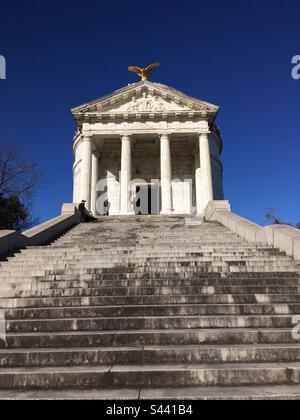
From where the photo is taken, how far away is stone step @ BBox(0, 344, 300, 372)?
500 centimetres

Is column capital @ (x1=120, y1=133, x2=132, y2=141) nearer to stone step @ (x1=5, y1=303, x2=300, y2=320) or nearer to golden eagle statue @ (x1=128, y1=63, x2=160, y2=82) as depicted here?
golden eagle statue @ (x1=128, y1=63, x2=160, y2=82)

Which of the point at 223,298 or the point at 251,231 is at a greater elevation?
the point at 251,231

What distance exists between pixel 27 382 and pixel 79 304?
7.57 feet

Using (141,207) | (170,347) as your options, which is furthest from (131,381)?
(141,207)

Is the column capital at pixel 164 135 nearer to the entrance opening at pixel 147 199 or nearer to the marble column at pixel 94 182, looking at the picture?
the entrance opening at pixel 147 199

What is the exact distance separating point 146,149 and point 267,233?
73.5 ft

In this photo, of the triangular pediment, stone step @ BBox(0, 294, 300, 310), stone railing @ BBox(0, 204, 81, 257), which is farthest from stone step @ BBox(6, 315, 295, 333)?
the triangular pediment

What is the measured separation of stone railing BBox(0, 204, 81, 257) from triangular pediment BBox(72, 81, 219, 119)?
40.4 feet

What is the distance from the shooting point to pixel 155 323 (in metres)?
6.00

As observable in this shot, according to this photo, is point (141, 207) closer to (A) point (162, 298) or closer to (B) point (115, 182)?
(B) point (115, 182)

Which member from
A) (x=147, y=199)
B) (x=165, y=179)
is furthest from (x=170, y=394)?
(x=147, y=199)

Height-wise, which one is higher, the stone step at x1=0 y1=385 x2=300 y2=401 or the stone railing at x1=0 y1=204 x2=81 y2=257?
the stone railing at x1=0 y1=204 x2=81 y2=257

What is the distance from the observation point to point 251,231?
1223 centimetres

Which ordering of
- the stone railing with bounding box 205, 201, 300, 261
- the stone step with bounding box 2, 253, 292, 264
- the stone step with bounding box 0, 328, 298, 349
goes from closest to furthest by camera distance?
the stone step with bounding box 0, 328, 298, 349 < the stone step with bounding box 2, 253, 292, 264 < the stone railing with bounding box 205, 201, 300, 261
